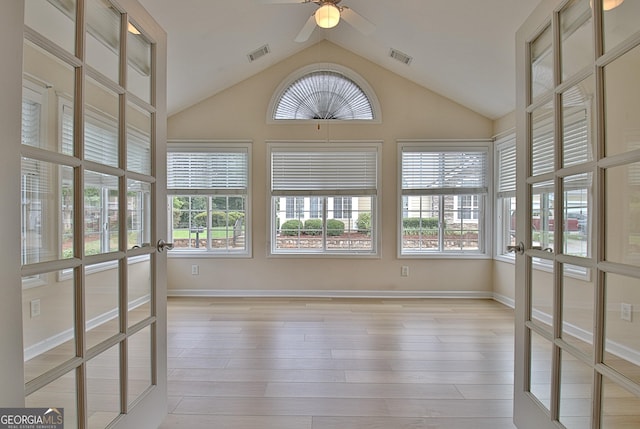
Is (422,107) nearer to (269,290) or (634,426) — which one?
(269,290)

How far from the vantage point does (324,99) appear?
4.59 metres

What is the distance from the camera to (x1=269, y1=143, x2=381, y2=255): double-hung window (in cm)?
454

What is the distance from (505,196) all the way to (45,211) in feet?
15.1

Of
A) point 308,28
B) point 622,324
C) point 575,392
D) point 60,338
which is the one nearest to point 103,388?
point 60,338

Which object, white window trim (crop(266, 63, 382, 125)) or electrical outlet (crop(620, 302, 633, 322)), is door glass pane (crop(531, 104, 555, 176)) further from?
white window trim (crop(266, 63, 382, 125))

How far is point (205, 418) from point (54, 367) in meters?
1.01

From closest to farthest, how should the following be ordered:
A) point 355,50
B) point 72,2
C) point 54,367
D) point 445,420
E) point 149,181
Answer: point 54,367 → point 72,2 → point 149,181 → point 445,420 → point 355,50

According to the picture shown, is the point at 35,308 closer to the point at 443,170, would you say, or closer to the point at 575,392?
the point at 575,392

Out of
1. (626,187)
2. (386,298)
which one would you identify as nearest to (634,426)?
(626,187)

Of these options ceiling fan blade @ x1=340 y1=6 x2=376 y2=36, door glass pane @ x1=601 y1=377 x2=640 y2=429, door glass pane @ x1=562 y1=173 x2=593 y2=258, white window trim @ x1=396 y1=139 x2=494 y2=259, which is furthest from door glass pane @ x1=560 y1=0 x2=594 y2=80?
white window trim @ x1=396 y1=139 x2=494 y2=259

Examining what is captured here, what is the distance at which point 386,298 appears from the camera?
4.47 m

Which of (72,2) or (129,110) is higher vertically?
(72,2)

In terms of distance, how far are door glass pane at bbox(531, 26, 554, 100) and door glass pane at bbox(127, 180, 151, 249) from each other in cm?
195

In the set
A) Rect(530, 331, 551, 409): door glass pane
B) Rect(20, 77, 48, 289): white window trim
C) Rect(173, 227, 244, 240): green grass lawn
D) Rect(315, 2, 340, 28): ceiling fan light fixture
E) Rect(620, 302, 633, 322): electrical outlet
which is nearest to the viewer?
Rect(20, 77, 48, 289): white window trim
